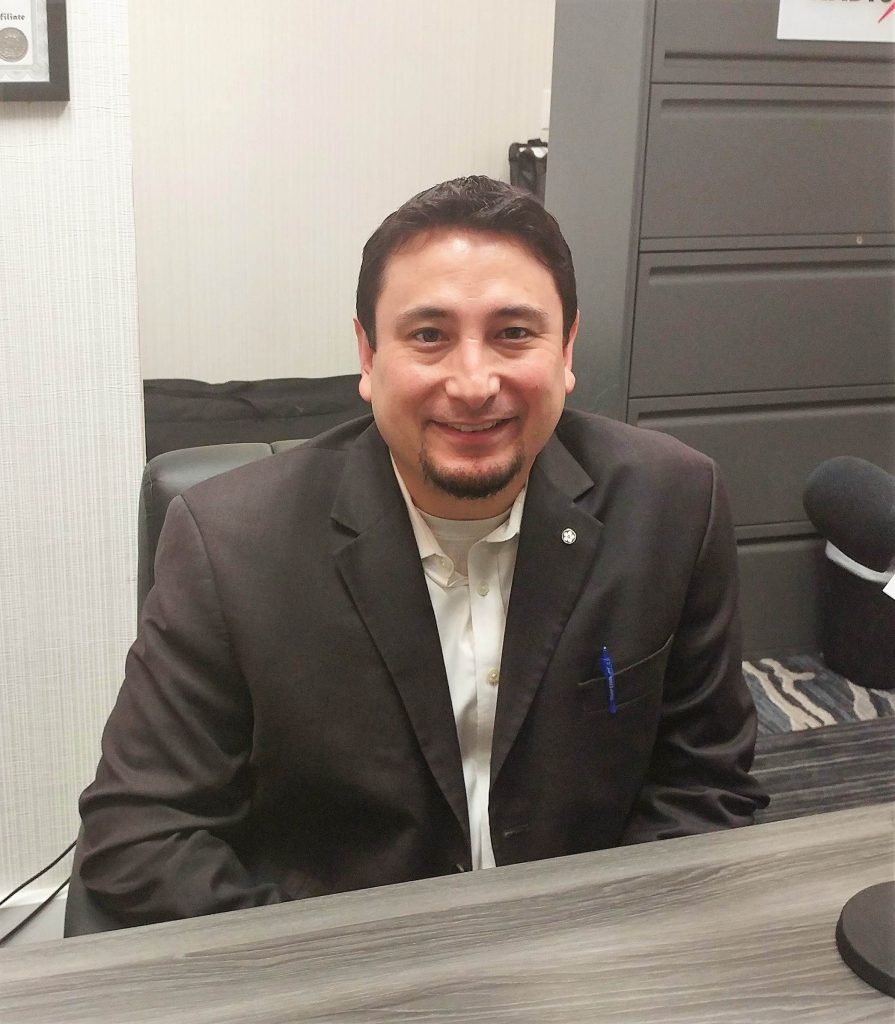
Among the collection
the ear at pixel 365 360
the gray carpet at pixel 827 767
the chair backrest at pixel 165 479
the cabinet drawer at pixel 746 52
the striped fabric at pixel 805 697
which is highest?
the cabinet drawer at pixel 746 52

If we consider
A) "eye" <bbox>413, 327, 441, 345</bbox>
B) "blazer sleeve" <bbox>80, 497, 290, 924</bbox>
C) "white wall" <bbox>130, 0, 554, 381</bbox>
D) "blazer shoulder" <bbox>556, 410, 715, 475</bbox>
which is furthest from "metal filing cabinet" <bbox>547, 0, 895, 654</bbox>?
"blazer sleeve" <bbox>80, 497, 290, 924</bbox>

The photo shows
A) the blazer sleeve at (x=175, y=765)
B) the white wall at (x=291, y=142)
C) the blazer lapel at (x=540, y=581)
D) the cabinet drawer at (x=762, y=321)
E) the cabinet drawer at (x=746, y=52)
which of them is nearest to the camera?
the blazer sleeve at (x=175, y=765)

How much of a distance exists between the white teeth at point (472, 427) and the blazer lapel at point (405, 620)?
13cm

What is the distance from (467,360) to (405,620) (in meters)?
0.28

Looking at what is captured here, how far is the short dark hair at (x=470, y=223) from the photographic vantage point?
3.81 feet

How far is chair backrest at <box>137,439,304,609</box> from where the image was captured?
1307 mm

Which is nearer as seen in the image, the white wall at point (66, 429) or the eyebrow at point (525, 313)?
the eyebrow at point (525, 313)

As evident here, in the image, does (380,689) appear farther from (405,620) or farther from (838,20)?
(838,20)

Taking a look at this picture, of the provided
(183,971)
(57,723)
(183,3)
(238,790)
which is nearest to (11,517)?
(57,723)

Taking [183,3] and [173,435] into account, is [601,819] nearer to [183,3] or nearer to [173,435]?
[173,435]

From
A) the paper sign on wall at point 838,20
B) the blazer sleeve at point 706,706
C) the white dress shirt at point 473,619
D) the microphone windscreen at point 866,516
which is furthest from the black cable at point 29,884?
the paper sign on wall at point 838,20

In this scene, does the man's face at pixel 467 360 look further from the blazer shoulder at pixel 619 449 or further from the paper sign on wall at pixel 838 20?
→ the paper sign on wall at pixel 838 20

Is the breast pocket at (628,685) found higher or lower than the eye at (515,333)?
lower

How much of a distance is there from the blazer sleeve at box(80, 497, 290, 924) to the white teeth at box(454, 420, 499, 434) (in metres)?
Answer: 0.30
